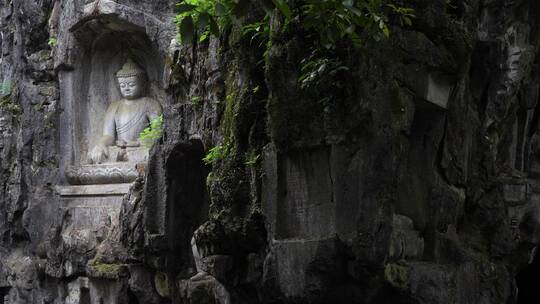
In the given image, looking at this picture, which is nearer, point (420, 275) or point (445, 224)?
point (420, 275)

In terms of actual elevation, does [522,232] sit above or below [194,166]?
below

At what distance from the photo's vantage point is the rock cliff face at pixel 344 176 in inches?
211

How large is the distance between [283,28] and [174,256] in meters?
2.96

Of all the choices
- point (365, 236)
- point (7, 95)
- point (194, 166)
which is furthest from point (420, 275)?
point (7, 95)

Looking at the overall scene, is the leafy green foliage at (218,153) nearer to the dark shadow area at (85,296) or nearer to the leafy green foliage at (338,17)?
the leafy green foliage at (338,17)

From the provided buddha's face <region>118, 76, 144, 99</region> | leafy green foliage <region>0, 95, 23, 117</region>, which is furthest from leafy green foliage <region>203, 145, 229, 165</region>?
leafy green foliage <region>0, 95, 23, 117</region>

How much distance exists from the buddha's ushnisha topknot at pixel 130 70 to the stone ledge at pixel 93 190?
1.49 m

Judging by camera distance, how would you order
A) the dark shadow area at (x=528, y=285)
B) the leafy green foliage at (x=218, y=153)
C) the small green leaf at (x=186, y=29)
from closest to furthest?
the small green leaf at (x=186, y=29), the leafy green foliage at (x=218, y=153), the dark shadow area at (x=528, y=285)

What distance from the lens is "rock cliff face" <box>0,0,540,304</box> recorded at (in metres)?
5.35

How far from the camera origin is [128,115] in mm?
10469

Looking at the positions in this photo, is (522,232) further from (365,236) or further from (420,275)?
(365,236)

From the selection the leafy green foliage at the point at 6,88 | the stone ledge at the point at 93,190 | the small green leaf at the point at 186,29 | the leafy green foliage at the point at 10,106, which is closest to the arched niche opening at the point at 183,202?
the stone ledge at the point at 93,190

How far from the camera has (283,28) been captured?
559 cm

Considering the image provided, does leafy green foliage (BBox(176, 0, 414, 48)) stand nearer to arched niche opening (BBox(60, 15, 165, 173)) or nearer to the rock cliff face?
the rock cliff face
